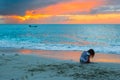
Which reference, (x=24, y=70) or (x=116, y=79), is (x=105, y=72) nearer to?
(x=116, y=79)

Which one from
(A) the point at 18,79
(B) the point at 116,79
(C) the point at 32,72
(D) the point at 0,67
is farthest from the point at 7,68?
(B) the point at 116,79

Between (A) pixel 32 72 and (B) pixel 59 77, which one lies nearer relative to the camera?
(B) pixel 59 77

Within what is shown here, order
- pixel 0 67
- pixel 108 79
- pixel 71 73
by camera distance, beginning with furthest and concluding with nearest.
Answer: pixel 0 67 → pixel 71 73 → pixel 108 79

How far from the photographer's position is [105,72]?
441 inches

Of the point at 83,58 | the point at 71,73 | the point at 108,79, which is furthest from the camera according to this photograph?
the point at 83,58

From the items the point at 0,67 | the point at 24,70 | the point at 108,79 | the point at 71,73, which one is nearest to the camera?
the point at 108,79

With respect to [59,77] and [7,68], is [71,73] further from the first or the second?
[7,68]

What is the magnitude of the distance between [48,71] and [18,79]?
1831 millimetres

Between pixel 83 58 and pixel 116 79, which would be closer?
pixel 116 79

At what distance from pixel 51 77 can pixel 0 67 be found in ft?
11.5

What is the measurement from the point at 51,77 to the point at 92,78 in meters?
1.58

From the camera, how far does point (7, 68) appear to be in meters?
12.4

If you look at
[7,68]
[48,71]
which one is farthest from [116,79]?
[7,68]

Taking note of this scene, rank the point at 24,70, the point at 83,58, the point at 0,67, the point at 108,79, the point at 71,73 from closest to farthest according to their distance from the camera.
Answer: the point at 108,79 < the point at 71,73 < the point at 24,70 < the point at 0,67 < the point at 83,58
